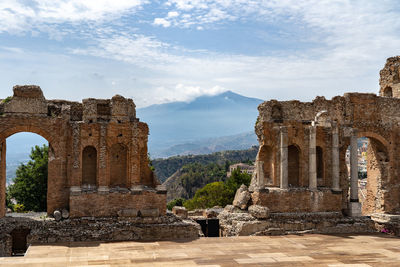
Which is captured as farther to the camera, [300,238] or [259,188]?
[259,188]

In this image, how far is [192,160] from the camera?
146m

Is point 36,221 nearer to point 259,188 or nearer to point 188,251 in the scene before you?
point 188,251

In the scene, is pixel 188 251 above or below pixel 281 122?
below

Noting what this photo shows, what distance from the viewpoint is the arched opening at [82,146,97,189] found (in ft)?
69.1

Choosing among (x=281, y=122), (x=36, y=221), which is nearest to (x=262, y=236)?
(x=281, y=122)

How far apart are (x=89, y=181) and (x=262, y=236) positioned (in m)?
8.83

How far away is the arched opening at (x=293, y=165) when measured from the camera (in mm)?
23594

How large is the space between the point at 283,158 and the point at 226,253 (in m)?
7.43

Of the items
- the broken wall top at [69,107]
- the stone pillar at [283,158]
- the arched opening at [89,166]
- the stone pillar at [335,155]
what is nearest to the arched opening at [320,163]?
the stone pillar at [335,155]

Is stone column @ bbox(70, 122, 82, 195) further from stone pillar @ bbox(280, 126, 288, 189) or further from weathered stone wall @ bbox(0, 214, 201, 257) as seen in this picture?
stone pillar @ bbox(280, 126, 288, 189)

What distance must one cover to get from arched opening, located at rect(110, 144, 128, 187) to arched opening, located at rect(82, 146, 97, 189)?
88cm

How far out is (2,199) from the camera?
64.6ft

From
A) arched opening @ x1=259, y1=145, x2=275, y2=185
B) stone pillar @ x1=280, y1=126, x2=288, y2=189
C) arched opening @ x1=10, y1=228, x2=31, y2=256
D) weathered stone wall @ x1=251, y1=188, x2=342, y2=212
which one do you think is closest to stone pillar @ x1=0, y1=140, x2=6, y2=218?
arched opening @ x1=10, y1=228, x2=31, y2=256

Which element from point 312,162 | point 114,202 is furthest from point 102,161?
point 312,162
